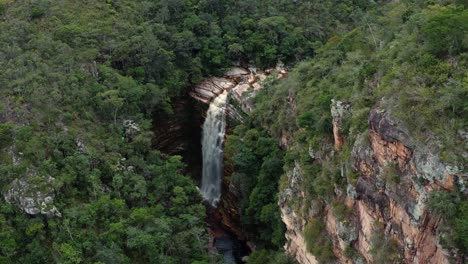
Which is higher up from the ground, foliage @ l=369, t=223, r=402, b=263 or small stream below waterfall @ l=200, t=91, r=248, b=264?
foliage @ l=369, t=223, r=402, b=263

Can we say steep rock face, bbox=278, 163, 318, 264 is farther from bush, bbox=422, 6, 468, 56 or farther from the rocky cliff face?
bush, bbox=422, 6, 468, 56

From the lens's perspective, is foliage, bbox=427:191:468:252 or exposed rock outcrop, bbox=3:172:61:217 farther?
exposed rock outcrop, bbox=3:172:61:217

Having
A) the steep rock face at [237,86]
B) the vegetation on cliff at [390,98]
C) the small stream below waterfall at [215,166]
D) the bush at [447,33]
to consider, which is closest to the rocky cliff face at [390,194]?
the vegetation on cliff at [390,98]

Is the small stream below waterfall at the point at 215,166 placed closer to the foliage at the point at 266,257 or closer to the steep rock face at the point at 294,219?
the foliage at the point at 266,257

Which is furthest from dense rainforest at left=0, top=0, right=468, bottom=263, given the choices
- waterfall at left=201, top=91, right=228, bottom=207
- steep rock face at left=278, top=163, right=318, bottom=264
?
waterfall at left=201, top=91, right=228, bottom=207

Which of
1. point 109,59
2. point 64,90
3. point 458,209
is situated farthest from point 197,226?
point 458,209

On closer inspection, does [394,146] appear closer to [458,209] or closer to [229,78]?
[458,209]
